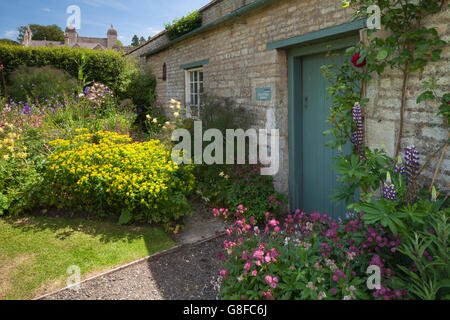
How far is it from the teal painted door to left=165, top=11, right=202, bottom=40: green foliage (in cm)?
500

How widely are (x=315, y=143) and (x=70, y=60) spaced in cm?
1073

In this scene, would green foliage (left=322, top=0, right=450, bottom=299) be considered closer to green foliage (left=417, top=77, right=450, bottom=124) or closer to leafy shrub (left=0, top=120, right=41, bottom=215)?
green foliage (left=417, top=77, right=450, bottom=124)

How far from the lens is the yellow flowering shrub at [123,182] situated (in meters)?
4.30

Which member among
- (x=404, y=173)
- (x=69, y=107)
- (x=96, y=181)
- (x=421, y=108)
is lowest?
(x=96, y=181)

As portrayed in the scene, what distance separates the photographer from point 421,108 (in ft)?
9.55

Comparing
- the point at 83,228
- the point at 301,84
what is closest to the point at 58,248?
the point at 83,228

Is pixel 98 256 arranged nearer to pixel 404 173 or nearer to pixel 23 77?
pixel 404 173

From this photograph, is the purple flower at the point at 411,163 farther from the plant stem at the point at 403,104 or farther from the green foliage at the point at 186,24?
the green foliage at the point at 186,24

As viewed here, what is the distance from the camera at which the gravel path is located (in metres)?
3.07

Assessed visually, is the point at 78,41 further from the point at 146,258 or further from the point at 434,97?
the point at 434,97

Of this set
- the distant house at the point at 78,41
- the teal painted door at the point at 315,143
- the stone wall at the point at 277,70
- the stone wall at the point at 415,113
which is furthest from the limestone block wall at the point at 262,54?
the distant house at the point at 78,41

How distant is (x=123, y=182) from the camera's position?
4.30 m
